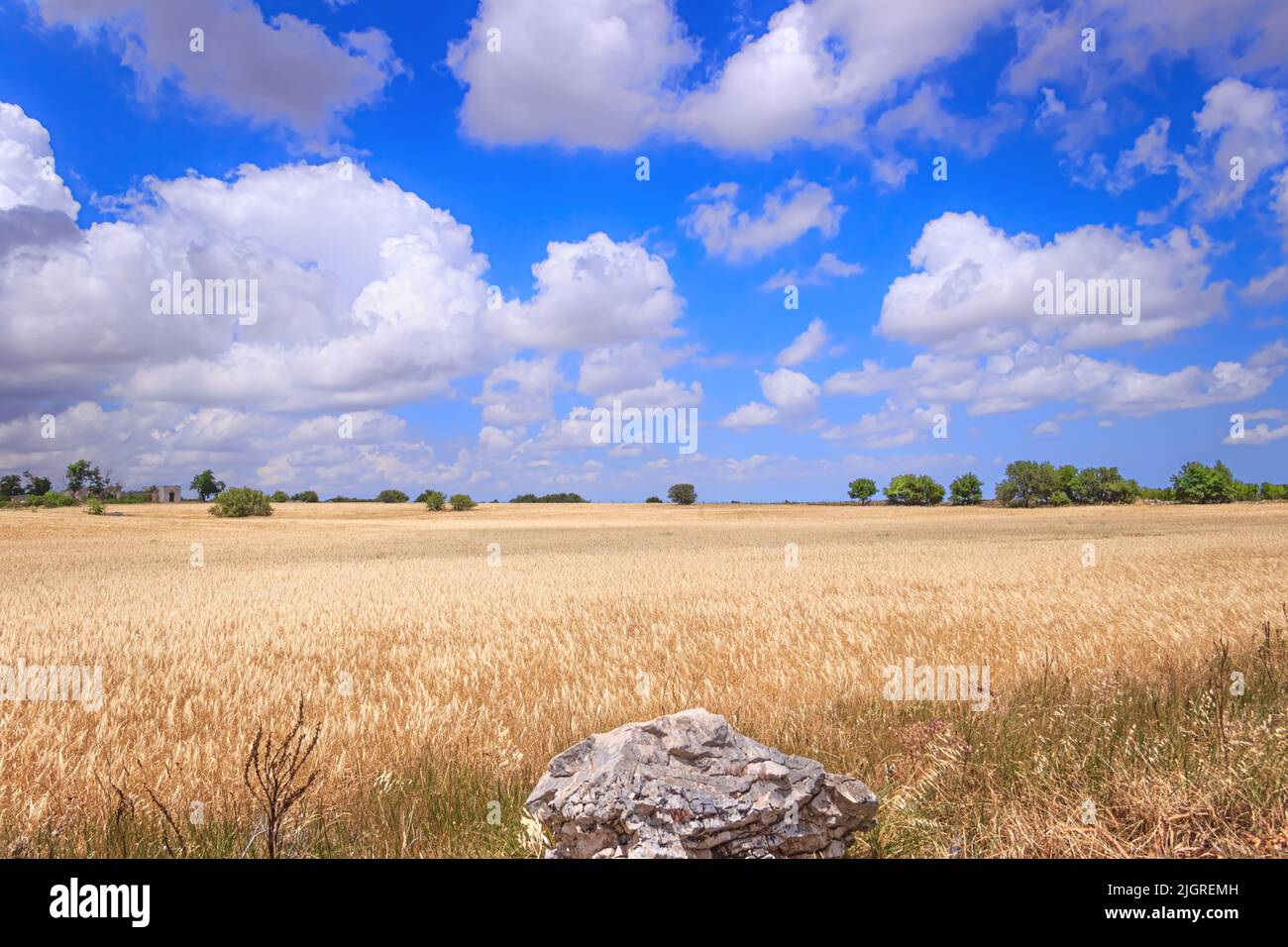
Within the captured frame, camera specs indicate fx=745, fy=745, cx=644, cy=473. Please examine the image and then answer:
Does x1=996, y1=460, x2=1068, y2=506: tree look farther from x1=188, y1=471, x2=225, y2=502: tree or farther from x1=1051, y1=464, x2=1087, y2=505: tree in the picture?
x1=188, y1=471, x2=225, y2=502: tree

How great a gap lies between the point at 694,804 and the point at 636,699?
4.47m

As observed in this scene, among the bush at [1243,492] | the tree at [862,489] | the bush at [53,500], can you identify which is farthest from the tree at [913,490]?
the bush at [53,500]

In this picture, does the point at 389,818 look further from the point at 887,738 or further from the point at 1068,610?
the point at 1068,610

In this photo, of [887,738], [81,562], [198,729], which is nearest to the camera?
[887,738]

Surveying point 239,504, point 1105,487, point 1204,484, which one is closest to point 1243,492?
point 1204,484

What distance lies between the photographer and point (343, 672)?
33.4 feet

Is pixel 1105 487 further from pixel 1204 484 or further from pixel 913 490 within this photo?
pixel 913 490

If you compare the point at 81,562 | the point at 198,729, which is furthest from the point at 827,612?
the point at 81,562

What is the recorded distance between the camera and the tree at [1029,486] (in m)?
143

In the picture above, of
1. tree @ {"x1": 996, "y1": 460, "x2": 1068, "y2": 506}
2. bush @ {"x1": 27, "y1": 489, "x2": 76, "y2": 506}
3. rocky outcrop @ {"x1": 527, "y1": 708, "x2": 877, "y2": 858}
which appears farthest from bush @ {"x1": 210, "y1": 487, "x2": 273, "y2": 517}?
tree @ {"x1": 996, "y1": 460, "x2": 1068, "y2": 506}

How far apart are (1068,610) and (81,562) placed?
36.9m

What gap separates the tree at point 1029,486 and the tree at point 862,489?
31624 millimetres

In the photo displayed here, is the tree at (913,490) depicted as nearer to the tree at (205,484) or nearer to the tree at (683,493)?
the tree at (683,493)
